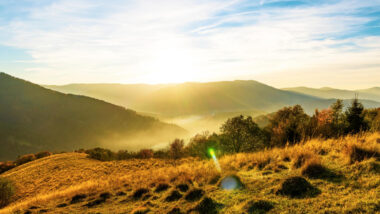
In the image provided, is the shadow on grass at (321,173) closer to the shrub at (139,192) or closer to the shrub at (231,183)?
the shrub at (231,183)

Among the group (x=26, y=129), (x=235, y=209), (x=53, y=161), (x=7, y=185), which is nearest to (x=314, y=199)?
(x=235, y=209)

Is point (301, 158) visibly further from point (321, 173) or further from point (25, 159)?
point (25, 159)

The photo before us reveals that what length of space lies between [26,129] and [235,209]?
724 ft

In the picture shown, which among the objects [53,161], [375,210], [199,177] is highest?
[375,210]

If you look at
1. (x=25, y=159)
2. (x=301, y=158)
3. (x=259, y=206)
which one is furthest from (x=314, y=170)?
(x=25, y=159)

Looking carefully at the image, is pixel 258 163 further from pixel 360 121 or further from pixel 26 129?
pixel 26 129

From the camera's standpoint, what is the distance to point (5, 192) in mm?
20781

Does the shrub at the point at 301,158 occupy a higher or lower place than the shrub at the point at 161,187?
higher

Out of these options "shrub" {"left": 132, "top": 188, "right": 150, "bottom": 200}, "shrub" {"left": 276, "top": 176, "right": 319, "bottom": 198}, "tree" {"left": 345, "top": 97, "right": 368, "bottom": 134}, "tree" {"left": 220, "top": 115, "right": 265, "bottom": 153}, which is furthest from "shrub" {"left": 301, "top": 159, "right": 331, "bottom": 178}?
"tree" {"left": 345, "top": 97, "right": 368, "bottom": 134}

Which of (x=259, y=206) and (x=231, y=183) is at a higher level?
(x=259, y=206)

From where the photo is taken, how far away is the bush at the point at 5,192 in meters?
20.0

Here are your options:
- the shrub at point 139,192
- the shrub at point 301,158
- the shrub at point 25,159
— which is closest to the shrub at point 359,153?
the shrub at point 301,158

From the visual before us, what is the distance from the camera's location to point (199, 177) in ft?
29.2

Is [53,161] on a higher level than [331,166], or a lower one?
lower
